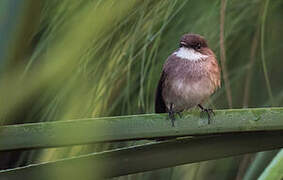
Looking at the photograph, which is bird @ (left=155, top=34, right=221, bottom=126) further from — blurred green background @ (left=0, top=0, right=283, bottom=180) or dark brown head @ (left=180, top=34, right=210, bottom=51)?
blurred green background @ (left=0, top=0, right=283, bottom=180)

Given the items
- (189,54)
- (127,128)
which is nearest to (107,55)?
(127,128)

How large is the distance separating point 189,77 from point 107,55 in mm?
1334

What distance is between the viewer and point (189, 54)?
2541mm

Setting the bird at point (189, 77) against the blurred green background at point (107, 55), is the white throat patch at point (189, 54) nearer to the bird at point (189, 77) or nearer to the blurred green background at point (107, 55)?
the bird at point (189, 77)

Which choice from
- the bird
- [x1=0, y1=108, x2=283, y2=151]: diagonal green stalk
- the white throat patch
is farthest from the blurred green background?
the white throat patch

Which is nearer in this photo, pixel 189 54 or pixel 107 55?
pixel 107 55

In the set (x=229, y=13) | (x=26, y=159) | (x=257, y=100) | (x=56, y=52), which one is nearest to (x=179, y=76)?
→ (x=257, y=100)

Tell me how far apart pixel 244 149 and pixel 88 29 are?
42cm

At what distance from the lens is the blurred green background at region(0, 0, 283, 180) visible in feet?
2.38

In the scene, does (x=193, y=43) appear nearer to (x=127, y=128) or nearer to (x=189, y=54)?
(x=189, y=54)

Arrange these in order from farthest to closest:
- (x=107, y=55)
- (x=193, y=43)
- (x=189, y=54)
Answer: (x=189, y=54) < (x=193, y=43) < (x=107, y=55)

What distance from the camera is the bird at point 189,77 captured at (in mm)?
2363

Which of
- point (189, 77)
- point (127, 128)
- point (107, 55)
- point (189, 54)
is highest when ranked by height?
point (189, 54)

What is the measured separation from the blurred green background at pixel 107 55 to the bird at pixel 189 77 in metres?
0.25
